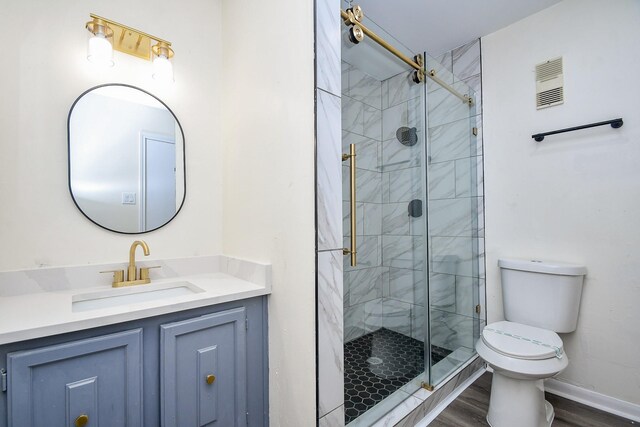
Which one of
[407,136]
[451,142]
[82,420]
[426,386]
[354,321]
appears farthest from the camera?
[451,142]

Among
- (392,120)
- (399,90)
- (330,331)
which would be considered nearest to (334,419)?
(330,331)

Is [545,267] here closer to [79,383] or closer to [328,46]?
[328,46]

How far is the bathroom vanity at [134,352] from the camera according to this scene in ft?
2.85

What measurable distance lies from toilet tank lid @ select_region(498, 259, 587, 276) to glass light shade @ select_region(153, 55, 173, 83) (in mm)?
2267

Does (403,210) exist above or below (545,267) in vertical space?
above

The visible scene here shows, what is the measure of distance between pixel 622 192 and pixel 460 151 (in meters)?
0.88

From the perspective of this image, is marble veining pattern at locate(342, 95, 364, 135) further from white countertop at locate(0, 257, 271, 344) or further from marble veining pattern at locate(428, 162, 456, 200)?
white countertop at locate(0, 257, 271, 344)

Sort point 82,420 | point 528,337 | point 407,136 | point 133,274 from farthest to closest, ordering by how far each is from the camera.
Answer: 1. point 407,136
2. point 528,337
3. point 133,274
4. point 82,420

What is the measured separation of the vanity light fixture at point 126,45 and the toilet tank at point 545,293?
7.63ft

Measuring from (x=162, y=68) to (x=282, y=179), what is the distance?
2.99 ft

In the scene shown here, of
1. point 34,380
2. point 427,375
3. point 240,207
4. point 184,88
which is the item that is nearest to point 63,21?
point 184,88

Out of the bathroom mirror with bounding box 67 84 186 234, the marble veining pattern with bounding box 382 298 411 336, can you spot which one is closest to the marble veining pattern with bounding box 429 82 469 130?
the marble veining pattern with bounding box 382 298 411 336

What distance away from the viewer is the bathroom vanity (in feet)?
2.85

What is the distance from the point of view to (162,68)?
1513mm
